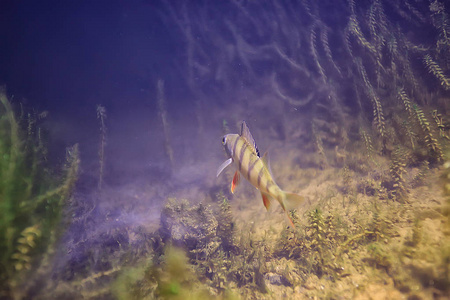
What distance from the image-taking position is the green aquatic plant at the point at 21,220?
2.43 meters

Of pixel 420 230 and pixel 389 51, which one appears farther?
pixel 389 51

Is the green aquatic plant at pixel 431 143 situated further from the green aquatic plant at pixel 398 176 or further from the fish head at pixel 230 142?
the fish head at pixel 230 142

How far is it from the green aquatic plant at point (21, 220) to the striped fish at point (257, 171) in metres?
A: 2.65

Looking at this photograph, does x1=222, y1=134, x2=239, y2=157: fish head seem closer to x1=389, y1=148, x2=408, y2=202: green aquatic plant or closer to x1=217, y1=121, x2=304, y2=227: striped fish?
x1=217, y1=121, x2=304, y2=227: striped fish

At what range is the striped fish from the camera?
1.91 metres

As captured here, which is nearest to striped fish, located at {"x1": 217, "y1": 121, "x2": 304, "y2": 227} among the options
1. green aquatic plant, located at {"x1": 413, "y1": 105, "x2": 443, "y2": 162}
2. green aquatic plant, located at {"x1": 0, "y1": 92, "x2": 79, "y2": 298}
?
green aquatic plant, located at {"x1": 0, "y1": 92, "x2": 79, "y2": 298}

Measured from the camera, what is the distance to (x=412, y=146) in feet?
16.1

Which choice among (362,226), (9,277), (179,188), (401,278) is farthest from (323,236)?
(179,188)

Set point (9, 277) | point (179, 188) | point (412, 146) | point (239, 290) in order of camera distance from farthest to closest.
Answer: point (179, 188), point (412, 146), point (239, 290), point (9, 277)

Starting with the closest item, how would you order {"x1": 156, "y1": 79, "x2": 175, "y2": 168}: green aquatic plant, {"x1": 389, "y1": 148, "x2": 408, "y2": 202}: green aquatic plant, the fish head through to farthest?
1. the fish head
2. {"x1": 389, "y1": 148, "x2": 408, "y2": 202}: green aquatic plant
3. {"x1": 156, "y1": 79, "x2": 175, "y2": 168}: green aquatic plant

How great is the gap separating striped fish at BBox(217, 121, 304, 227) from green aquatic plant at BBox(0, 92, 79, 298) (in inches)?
104

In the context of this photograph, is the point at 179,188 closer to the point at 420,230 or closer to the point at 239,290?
the point at 239,290

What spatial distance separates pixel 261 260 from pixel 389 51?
7.69 meters

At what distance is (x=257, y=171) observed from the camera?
2.07m
